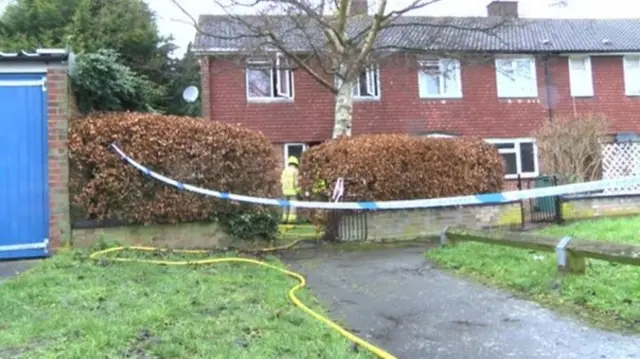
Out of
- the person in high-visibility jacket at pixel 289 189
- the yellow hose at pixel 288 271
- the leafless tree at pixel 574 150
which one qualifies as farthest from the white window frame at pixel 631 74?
the yellow hose at pixel 288 271

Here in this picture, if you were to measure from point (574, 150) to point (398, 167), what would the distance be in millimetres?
6893

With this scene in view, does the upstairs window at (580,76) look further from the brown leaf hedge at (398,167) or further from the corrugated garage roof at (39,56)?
the corrugated garage roof at (39,56)

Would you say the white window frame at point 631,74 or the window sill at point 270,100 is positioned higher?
the white window frame at point 631,74

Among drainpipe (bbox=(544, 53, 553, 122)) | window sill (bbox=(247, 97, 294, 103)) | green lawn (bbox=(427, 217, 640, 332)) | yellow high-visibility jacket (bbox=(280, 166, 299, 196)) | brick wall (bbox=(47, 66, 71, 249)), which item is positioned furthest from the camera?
drainpipe (bbox=(544, 53, 553, 122))

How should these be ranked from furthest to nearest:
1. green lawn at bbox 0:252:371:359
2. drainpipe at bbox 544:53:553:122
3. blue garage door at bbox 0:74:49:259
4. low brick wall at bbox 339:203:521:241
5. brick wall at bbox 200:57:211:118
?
drainpipe at bbox 544:53:553:122 < brick wall at bbox 200:57:211:118 < low brick wall at bbox 339:203:521:241 < blue garage door at bbox 0:74:49:259 < green lawn at bbox 0:252:371:359

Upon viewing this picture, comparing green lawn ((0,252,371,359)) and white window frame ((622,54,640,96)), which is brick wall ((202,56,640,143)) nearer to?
white window frame ((622,54,640,96))

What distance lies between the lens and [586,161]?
1606 cm

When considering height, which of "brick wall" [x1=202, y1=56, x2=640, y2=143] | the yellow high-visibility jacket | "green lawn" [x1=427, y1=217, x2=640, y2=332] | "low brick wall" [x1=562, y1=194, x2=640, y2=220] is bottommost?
"green lawn" [x1=427, y1=217, x2=640, y2=332]

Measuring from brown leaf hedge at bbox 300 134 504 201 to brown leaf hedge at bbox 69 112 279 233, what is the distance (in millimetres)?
1718

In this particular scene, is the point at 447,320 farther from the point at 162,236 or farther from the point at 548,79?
the point at 548,79

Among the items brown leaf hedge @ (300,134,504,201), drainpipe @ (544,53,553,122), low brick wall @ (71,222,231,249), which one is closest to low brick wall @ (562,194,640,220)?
brown leaf hedge @ (300,134,504,201)

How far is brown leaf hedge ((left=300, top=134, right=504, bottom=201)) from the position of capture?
36.3ft

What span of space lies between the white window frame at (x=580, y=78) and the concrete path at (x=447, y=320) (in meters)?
17.7

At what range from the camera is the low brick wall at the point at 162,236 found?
→ 8.93m
